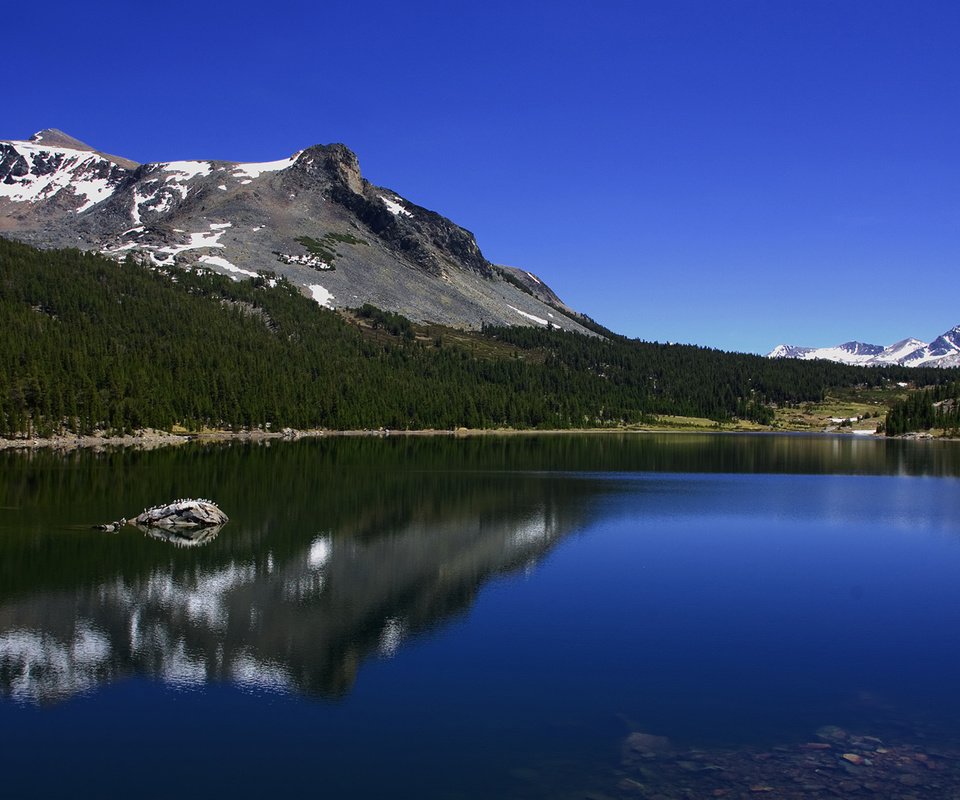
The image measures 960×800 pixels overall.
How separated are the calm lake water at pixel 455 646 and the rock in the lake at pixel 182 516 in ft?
6.76

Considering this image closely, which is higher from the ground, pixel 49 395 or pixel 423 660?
pixel 49 395

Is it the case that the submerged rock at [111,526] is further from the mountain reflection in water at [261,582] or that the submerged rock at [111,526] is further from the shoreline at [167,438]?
the shoreline at [167,438]

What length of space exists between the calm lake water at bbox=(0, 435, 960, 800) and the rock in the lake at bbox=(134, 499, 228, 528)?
2.06m

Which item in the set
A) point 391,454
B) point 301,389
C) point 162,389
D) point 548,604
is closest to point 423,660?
point 548,604

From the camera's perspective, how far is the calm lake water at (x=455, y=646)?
1977 cm

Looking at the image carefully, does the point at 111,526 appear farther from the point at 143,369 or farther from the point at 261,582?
the point at 143,369

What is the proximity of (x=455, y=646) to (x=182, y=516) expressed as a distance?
26.4 metres

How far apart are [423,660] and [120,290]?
18564 centimetres

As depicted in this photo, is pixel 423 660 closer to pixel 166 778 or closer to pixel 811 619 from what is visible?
pixel 166 778

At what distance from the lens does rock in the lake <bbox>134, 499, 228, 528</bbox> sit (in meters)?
49.1

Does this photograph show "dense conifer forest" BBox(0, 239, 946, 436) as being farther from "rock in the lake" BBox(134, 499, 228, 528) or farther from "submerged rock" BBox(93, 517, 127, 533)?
"rock in the lake" BBox(134, 499, 228, 528)

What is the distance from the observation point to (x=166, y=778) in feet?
61.7

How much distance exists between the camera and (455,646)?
1137 inches

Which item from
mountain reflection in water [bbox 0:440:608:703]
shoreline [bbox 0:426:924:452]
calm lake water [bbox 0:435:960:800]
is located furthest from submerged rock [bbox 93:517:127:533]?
shoreline [bbox 0:426:924:452]
